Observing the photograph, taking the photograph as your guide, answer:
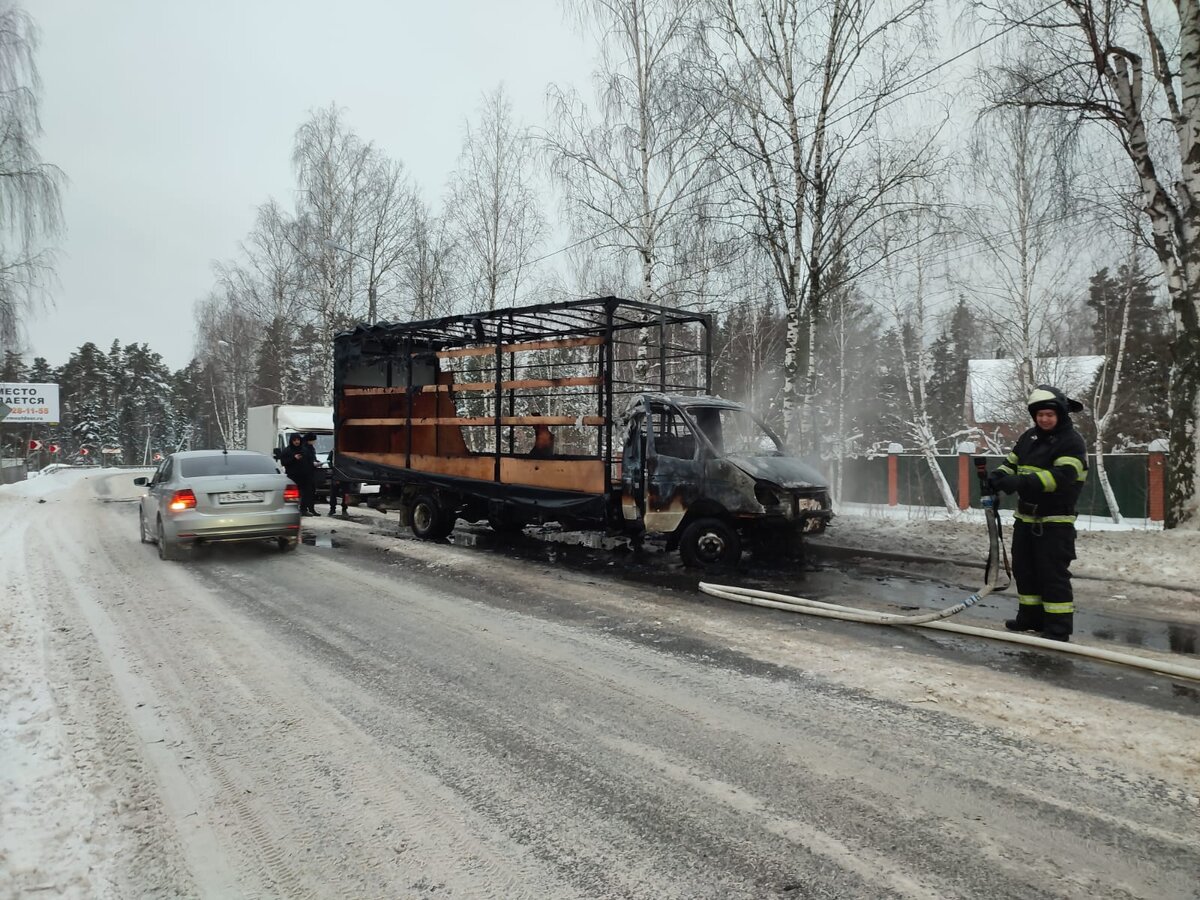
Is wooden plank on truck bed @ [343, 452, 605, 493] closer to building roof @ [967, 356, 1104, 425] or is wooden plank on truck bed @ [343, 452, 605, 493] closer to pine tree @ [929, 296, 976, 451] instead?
building roof @ [967, 356, 1104, 425]

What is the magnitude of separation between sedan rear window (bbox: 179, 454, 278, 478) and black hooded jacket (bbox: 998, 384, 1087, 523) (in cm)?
920

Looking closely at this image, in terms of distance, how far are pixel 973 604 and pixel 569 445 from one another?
6705 millimetres

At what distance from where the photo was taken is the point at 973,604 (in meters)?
6.48

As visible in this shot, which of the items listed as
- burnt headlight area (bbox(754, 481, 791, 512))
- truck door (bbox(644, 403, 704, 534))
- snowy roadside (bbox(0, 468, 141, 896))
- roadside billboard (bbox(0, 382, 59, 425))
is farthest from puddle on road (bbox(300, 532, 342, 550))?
roadside billboard (bbox(0, 382, 59, 425))

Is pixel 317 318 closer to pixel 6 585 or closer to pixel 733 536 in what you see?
pixel 6 585

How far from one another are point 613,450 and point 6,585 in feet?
23.0

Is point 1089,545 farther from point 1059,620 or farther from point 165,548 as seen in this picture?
point 165,548

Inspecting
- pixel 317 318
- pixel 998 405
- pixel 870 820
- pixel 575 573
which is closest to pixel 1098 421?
pixel 998 405

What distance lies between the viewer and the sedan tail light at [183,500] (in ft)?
30.8

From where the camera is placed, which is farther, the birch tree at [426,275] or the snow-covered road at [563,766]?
the birch tree at [426,275]

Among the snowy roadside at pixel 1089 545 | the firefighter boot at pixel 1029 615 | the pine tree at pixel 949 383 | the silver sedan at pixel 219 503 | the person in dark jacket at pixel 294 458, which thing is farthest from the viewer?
the pine tree at pixel 949 383

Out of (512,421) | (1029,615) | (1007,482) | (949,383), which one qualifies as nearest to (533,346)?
(512,421)

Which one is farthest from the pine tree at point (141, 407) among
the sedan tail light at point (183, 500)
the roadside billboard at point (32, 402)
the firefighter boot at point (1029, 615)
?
the firefighter boot at point (1029, 615)

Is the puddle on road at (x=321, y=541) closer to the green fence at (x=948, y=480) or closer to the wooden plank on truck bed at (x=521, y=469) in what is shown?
the wooden plank on truck bed at (x=521, y=469)
